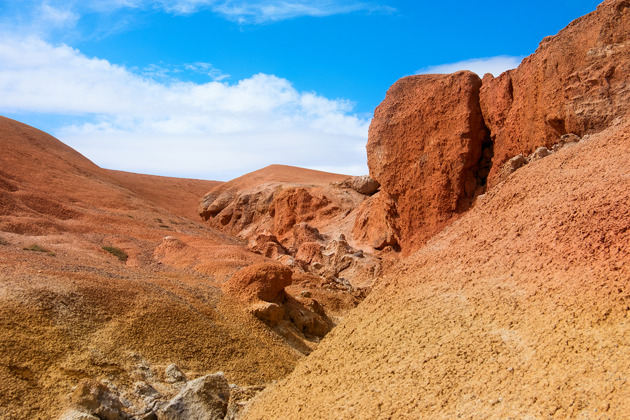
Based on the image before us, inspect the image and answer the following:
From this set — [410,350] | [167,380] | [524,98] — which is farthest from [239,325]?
[524,98]

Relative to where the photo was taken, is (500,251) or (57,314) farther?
(57,314)

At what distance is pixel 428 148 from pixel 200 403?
6708 millimetres

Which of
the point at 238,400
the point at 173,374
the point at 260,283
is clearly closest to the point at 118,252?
the point at 260,283

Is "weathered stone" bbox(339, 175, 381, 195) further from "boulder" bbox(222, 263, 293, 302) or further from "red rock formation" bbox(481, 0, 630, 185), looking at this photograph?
"red rock formation" bbox(481, 0, 630, 185)

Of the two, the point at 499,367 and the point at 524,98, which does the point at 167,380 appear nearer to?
the point at 499,367

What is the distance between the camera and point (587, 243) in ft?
12.0

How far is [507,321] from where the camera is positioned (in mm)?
3467

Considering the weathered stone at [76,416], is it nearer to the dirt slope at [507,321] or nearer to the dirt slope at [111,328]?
the dirt slope at [111,328]

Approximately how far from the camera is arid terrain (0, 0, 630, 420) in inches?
126

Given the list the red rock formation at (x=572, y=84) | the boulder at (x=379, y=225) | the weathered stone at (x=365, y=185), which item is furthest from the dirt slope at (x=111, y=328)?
the weathered stone at (x=365, y=185)

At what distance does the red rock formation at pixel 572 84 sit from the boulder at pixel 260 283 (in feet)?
13.4

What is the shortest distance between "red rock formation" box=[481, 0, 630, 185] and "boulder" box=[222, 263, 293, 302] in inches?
161

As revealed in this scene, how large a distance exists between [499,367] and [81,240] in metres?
13.3

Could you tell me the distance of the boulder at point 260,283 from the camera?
916 cm
